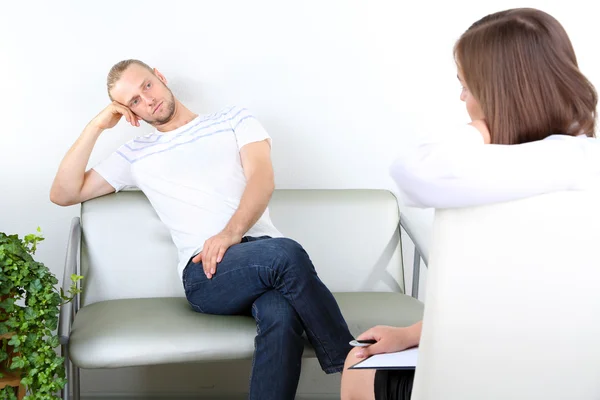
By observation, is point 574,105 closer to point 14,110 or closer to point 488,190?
point 488,190

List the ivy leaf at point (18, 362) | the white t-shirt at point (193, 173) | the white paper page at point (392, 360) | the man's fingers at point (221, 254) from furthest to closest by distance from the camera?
the white t-shirt at point (193, 173)
the man's fingers at point (221, 254)
the ivy leaf at point (18, 362)
the white paper page at point (392, 360)

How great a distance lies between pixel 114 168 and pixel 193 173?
0.90 feet

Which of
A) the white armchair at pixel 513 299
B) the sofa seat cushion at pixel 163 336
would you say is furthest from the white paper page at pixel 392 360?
the sofa seat cushion at pixel 163 336

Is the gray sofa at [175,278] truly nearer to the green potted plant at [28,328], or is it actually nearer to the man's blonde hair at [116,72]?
the green potted plant at [28,328]

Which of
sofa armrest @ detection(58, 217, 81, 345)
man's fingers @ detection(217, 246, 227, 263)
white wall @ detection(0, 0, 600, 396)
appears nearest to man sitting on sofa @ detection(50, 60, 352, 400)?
man's fingers @ detection(217, 246, 227, 263)

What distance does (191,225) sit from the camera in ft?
7.90

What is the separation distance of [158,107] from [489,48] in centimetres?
161

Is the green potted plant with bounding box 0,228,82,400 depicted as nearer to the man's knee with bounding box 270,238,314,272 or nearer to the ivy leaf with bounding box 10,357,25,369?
the ivy leaf with bounding box 10,357,25,369

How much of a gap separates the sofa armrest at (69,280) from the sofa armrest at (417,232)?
1102 mm

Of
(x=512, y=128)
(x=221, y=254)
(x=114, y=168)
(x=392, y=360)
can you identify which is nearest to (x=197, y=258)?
(x=221, y=254)

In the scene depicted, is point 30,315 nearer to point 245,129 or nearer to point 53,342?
point 53,342

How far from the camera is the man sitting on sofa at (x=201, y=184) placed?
2084 mm

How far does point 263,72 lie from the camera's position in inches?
110

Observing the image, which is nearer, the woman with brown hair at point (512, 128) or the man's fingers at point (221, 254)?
the woman with brown hair at point (512, 128)
